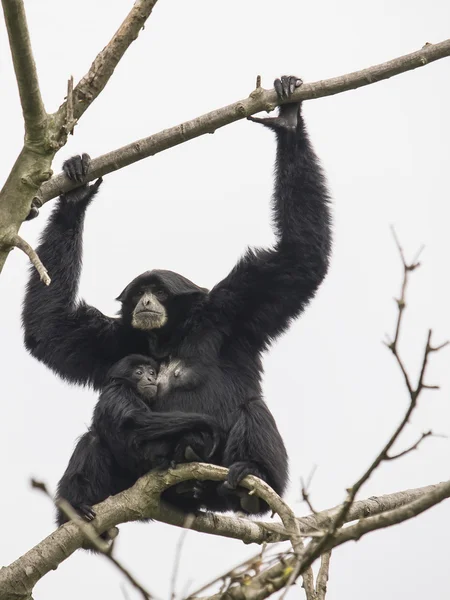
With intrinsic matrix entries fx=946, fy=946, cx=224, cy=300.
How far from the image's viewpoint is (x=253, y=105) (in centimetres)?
898

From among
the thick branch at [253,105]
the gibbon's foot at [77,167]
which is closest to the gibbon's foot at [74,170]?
the gibbon's foot at [77,167]

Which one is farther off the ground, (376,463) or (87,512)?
(87,512)

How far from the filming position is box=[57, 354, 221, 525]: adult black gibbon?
9891 mm

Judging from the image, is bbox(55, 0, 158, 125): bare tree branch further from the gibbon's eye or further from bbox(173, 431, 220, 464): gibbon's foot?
the gibbon's eye

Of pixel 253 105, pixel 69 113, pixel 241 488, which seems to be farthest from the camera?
pixel 241 488

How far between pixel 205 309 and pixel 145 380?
1.28m

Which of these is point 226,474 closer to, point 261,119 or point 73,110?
point 73,110

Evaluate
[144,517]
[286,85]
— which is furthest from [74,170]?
[144,517]

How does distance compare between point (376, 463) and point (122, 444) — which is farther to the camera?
point (122, 444)

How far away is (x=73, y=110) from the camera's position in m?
7.95

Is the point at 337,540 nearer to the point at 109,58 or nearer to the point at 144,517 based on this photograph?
the point at 109,58

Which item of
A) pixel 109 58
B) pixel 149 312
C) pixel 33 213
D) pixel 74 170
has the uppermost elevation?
pixel 74 170

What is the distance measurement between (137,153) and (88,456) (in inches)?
132

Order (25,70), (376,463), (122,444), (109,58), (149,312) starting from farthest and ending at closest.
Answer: (149,312) → (122,444) → (109,58) → (25,70) → (376,463)
